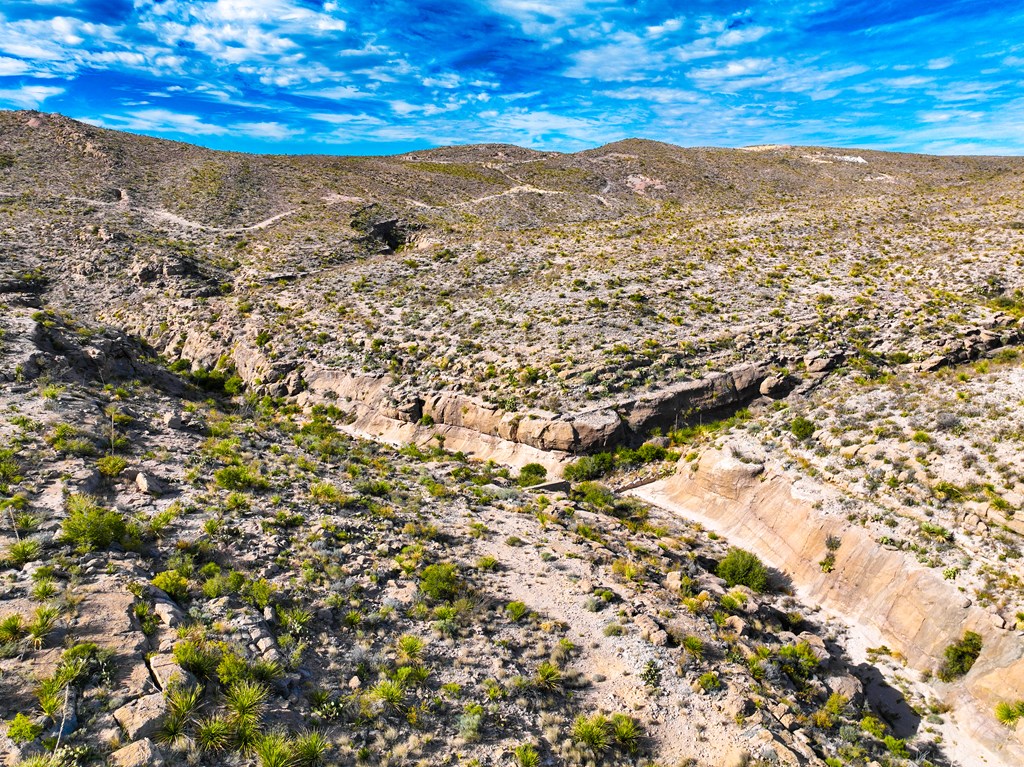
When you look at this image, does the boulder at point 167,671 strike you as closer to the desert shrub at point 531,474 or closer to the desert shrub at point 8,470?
the desert shrub at point 8,470

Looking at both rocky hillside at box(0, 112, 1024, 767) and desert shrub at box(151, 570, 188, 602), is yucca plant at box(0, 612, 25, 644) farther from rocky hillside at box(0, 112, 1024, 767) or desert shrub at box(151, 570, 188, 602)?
desert shrub at box(151, 570, 188, 602)

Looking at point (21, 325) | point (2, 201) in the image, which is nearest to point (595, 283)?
point (21, 325)

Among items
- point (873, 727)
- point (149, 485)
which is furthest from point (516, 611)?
point (149, 485)

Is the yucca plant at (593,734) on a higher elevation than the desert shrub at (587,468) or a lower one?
lower

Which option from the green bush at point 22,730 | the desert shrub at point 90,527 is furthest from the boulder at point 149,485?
the green bush at point 22,730

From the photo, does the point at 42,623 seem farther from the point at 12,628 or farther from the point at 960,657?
the point at 960,657

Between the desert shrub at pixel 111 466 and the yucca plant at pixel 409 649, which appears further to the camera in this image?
the desert shrub at pixel 111 466

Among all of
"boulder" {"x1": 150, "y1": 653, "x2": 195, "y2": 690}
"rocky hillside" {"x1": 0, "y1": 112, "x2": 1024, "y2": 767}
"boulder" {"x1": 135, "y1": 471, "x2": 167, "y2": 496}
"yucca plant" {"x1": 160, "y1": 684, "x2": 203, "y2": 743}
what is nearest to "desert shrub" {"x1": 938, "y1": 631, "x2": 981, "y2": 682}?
"rocky hillside" {"x1": 0, "y1": 112, "x2": 1024, "y2": 767}
